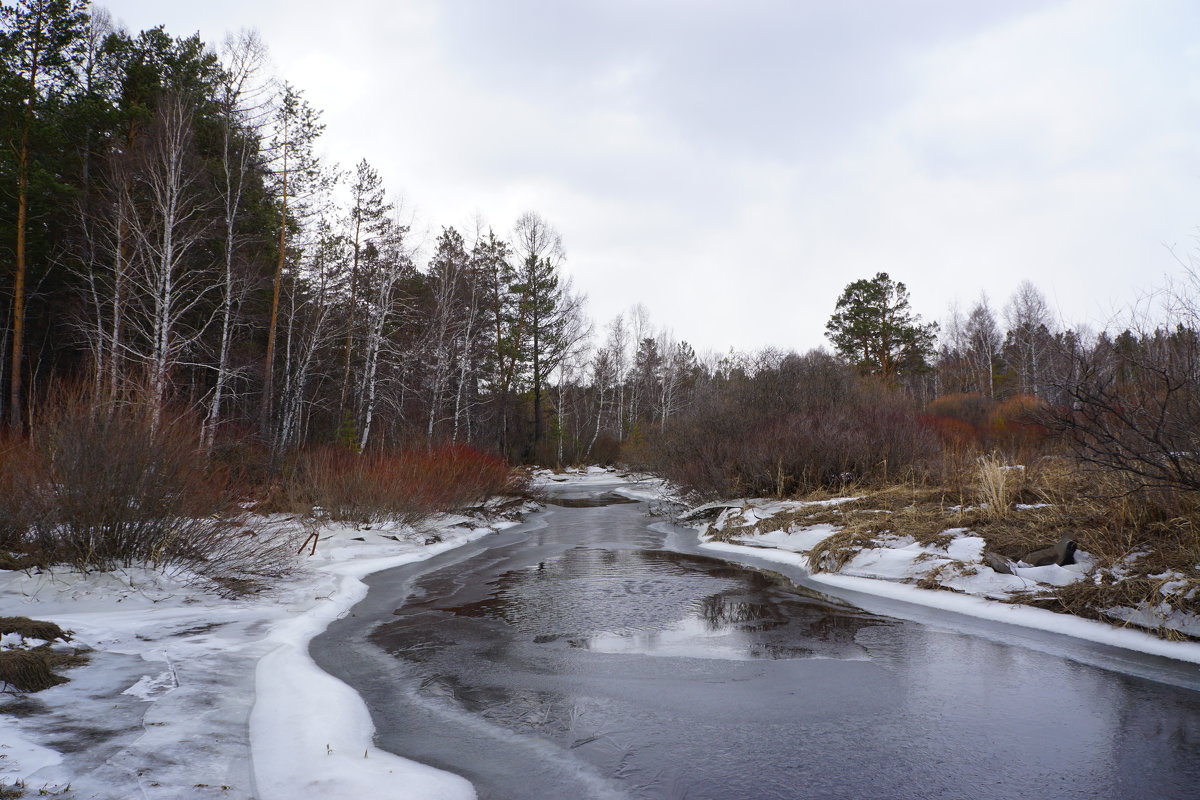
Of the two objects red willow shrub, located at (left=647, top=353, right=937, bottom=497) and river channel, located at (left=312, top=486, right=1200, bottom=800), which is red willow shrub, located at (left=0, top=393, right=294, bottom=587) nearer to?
river channel, located at (left=312, top=486, right=1200, bottom=800)

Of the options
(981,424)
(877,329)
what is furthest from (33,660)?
(877,329)

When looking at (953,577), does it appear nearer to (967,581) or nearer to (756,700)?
(967,581)

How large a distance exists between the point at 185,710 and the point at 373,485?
30.9 ft

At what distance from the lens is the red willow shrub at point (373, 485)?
1297cm

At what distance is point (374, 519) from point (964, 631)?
10368 mm

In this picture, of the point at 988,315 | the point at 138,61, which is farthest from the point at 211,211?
the point at 988,315

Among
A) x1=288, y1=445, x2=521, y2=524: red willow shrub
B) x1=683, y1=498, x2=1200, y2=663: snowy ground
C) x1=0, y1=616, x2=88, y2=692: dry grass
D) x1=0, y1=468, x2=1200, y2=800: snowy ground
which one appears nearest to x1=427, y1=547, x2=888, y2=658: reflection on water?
x1=683, y1=498, x2=1200, y2=663: snowy ground

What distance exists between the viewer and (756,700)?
14.1ft

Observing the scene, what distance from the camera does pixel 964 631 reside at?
19.7ft

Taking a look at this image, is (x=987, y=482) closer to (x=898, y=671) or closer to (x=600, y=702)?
(x=898, y=671)

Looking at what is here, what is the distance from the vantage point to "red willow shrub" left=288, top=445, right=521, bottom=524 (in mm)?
12969

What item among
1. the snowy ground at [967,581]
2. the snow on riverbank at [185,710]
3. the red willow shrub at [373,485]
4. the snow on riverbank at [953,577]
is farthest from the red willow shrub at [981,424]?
the snow on riverbank at [185,710]

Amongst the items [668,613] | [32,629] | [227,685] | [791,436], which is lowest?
[668,613]

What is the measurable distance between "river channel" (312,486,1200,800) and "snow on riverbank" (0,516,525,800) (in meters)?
0.29
